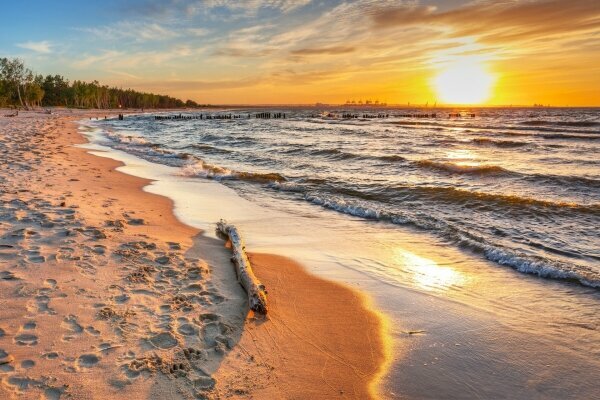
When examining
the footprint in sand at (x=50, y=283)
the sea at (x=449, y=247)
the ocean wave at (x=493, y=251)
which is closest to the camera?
the sea at (x=449, y=247)

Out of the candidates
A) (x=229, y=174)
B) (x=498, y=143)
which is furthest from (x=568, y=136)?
(x=229, y=174)

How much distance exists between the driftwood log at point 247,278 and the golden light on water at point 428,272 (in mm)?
2696

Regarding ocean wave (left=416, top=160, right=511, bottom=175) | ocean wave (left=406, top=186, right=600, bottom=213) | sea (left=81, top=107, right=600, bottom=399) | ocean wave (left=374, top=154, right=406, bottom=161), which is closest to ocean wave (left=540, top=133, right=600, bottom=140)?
sea (left=81, top=107, right=600, bottom=399)

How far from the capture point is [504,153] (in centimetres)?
2514

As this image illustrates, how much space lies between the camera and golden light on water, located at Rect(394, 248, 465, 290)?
6.46 metres

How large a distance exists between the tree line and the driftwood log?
364ft

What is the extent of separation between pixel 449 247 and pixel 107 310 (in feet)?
21.8

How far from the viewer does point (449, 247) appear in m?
8.40

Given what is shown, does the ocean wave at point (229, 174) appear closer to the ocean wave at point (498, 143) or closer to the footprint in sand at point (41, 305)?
the footprint in sand at point (41, 305)

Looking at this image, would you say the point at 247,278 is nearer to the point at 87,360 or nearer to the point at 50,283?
the point at 87,360

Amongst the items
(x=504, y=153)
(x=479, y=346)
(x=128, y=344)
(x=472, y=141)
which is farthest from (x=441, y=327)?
(x=472, y=141)

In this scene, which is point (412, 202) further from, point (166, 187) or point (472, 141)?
point (472, 141)

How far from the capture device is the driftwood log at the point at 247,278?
5.11 metres

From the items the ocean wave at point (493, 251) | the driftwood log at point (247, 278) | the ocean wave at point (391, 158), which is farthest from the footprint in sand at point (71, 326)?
the ocean wave at point (391, 158)
